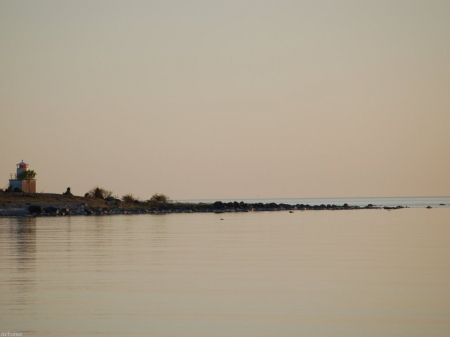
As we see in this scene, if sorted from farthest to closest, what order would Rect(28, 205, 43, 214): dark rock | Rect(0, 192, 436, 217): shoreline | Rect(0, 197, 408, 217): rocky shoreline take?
1. Rect(0, 192, 436, 217): shoreline
2. Rect(0, 197, 408, 217): rocky shoreline
3. Rect(28, 205, 43, 214): dark rock

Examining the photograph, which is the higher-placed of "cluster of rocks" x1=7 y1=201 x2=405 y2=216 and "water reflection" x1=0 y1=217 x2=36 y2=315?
"cluster of rocks" x1=7 y1=201 x2=405 y2=216

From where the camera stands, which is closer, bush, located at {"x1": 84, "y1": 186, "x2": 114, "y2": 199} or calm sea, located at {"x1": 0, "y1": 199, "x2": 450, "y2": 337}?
calm sea, located at {"x1": 0, "y1": 199, "x2": 450, "y2": 337}

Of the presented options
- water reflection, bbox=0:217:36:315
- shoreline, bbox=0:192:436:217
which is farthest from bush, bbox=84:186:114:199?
water reflection, bbox=0:217:36:315

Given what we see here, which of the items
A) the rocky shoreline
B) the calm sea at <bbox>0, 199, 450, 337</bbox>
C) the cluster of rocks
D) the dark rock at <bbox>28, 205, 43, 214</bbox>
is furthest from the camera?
the cluster of rocks

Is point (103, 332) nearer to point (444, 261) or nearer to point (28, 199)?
point (444, 261)

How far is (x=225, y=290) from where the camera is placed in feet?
63.3

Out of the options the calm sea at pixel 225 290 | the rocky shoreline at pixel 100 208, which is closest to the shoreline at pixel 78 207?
the rocky shoreline at pixel 100 208

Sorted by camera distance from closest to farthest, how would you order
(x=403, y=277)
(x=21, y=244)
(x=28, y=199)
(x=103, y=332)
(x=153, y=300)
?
(x=103, y=332) < (x=153, y=300) < (x=403, y=277) < (x=21, y=244) < (x=28, y=199)

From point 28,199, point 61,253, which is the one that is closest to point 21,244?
point 61,253

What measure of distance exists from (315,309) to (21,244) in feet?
69.5

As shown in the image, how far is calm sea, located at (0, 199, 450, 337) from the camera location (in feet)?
48.6

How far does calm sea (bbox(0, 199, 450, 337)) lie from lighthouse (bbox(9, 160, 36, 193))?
6326 cm

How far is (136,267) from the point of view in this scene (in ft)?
80.5

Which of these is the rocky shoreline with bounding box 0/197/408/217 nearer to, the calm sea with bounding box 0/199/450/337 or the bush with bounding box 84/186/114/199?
the bush with bounding box 84/186/114/199
